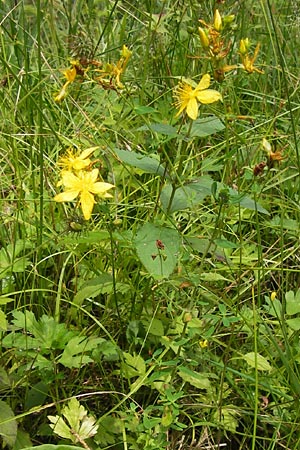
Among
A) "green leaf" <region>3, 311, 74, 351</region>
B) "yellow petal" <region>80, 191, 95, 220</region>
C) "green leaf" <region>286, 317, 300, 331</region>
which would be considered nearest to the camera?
"yellow petal" <region>80, 191, 95, 220</region>

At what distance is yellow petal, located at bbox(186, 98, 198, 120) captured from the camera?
3.24 feet

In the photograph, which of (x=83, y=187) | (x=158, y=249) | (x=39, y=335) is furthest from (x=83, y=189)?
(x=39, y=335)

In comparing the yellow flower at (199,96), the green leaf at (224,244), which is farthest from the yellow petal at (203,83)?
the green leaf at (224,244)

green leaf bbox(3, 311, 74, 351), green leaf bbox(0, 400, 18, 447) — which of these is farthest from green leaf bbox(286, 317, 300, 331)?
green leaf bbox(0, 400, 18, 447)

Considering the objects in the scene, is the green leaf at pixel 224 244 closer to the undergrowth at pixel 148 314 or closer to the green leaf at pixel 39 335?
the undergrowth at pixel 148 314

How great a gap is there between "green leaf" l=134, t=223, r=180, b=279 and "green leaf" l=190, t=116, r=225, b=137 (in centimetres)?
16

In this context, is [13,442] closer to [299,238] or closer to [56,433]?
[56,433]

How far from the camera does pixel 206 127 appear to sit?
1105mm

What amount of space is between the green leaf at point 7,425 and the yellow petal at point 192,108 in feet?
1.60

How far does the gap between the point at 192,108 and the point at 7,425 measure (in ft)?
1.70

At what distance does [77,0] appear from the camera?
2166 millimetres

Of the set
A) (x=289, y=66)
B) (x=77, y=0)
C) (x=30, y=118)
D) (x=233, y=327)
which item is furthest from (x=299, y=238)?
(x=77, y=0)

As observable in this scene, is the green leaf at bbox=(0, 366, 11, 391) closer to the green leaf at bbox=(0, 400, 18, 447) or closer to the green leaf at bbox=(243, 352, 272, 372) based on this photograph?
the green leaf at bbox=(0, 400, 18, 447)

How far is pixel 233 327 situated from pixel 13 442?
38cm
